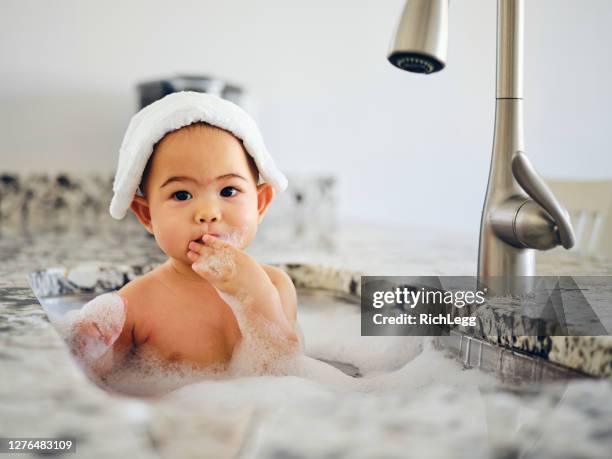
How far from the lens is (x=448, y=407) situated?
1.08ft

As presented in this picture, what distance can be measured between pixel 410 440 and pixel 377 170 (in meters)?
2.08

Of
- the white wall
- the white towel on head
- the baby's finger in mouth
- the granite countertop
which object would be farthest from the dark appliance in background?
the baby's finger in mouth

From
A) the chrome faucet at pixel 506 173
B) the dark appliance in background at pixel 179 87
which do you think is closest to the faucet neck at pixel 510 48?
the chrome faucet at pixel 506 173

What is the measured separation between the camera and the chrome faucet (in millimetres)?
566

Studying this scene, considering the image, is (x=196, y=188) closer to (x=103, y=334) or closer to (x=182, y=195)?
(x=182, y=195)

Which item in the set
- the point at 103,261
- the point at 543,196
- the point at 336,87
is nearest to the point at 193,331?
the point at 103,261

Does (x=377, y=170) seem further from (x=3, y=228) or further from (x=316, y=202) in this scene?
(x=3, y=228)

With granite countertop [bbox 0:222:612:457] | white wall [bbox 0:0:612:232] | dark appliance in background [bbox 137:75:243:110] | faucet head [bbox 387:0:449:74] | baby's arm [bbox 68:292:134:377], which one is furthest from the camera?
white wall [bbox 0:0:612:232]

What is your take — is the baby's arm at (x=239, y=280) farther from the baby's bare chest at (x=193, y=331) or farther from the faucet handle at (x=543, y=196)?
the faucet handle at (x=543, y=196)

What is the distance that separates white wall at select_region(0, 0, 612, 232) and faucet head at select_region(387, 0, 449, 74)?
4.63 ft

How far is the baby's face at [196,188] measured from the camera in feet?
2.30

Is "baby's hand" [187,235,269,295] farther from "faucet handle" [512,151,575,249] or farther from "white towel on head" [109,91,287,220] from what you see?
"faucet handle" [512,151,575,249]

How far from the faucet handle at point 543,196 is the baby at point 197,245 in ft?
1.10

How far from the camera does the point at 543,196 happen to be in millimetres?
571
